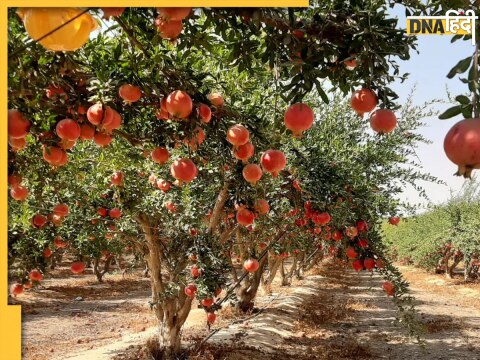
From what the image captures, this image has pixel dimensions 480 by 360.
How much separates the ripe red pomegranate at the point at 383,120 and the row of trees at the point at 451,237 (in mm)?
21011

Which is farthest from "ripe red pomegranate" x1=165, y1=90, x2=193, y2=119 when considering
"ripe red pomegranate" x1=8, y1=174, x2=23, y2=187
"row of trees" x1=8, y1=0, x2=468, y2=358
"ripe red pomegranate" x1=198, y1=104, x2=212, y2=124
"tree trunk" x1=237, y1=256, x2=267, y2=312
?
"tree trunk" x1=237, y1=256, x2=267, y2=312

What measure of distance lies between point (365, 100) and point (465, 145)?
740 mm

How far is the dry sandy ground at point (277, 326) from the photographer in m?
9.02

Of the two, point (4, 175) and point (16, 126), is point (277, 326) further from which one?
point (4, 175)

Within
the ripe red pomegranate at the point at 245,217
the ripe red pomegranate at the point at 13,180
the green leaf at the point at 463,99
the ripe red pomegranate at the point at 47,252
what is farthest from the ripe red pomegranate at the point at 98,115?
the ripe red pomegranate at the point at 47,252

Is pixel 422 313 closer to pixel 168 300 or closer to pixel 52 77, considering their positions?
pixel 168 300

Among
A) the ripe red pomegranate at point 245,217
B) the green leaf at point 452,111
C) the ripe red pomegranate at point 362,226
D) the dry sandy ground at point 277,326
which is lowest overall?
the dry sandy ground at point 277,326

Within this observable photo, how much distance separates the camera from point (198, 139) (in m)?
2.51

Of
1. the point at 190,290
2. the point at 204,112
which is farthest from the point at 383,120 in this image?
A: the point at 190,290

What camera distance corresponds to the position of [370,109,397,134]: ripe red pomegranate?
1.77 m

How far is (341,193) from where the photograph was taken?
18.5ft

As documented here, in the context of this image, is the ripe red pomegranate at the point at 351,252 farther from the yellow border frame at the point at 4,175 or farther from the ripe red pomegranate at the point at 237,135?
the yellow border frame at the point at 4,175

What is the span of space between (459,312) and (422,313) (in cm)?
164

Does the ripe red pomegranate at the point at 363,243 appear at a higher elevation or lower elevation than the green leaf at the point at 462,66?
lower
